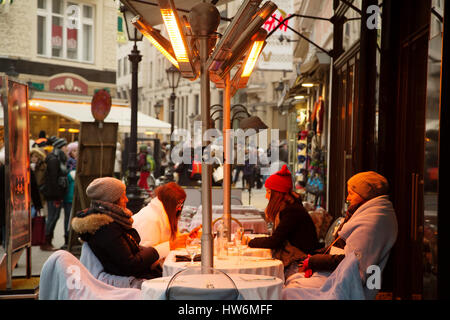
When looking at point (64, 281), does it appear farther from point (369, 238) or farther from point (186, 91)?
point (186, 91)

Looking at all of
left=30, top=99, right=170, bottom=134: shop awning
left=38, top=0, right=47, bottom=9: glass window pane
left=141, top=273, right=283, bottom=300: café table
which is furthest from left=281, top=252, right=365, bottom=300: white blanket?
left=38, top=0, right=47, bottom=9: glass window pane

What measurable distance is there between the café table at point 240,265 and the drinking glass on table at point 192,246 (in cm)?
8

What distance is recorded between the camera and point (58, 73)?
2845cm

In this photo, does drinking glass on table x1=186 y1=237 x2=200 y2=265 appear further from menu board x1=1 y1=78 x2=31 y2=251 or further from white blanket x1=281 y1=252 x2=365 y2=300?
menu board x1=1 y1=78 x2=31 y2=251

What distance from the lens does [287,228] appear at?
6.00m

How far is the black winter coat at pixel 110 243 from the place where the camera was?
4543 mm

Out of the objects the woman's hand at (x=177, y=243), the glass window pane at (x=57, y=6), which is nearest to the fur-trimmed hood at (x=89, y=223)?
the woman's hand at (x=177, y=243)

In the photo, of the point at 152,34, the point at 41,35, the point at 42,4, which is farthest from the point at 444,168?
the point at 41,35

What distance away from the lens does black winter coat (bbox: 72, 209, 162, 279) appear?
454 cm

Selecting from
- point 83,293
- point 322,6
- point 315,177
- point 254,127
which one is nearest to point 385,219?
point 83,293

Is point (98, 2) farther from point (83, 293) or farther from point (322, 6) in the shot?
point (83, 293)

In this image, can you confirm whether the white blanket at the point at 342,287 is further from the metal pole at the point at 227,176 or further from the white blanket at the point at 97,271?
the metal pole at the point at 227,176
